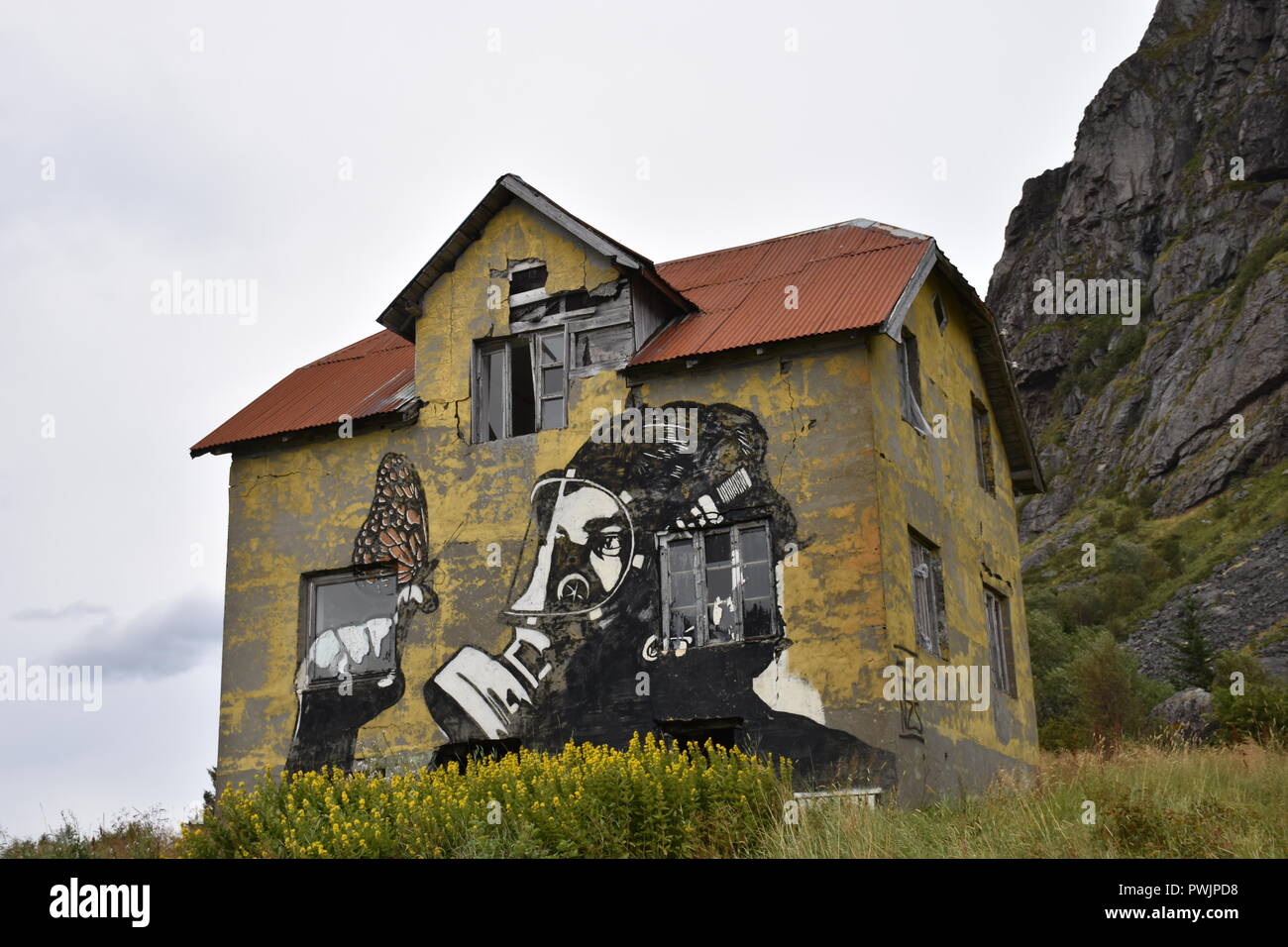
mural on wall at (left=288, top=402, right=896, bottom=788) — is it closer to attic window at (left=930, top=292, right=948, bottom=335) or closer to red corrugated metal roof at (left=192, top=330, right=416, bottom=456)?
red corrugated metal roof at (left=192, top=330, right=416, bottom=456)

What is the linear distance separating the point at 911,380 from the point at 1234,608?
142 ft

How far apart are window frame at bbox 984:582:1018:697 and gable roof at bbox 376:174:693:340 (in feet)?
20.7

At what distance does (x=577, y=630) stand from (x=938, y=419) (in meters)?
5.77

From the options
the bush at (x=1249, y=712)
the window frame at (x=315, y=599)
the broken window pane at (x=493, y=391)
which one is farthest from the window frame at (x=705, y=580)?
the bush at (x=1249, y=712)

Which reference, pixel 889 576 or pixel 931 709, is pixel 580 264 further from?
pixel 931 709

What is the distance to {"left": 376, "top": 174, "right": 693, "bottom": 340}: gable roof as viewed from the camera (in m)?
18.1

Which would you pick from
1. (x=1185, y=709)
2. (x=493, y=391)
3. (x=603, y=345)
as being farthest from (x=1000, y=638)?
(x=1185, y=709)

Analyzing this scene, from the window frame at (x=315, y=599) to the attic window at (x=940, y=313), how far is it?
27.1ft

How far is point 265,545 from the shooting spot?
19406mm

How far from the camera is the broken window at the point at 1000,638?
20094 mm

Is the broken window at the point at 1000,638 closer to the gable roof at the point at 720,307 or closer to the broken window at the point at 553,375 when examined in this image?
the gable roof at the point at 720,307

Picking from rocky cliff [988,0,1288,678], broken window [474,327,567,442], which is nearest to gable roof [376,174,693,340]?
broken window [474,327,567,442]

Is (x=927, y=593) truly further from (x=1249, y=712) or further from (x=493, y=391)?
(x=1249, y=712)

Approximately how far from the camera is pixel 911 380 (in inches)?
722
